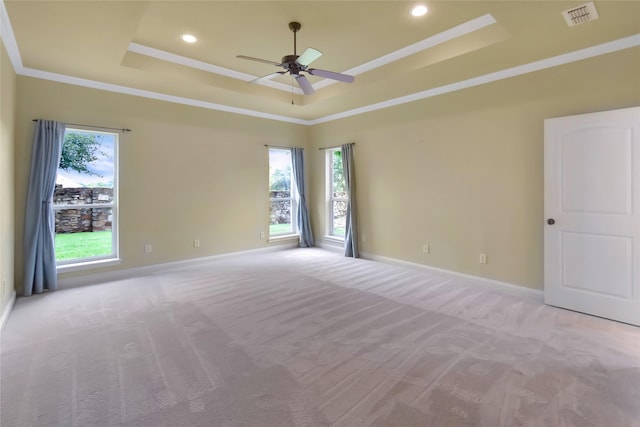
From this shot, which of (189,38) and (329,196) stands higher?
(189,38)

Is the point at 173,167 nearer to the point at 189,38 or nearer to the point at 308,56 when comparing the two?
the point at 189,38

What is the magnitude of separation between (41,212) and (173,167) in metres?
1.80

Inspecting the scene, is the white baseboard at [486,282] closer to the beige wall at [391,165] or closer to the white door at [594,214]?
the beige wall at [391,165]

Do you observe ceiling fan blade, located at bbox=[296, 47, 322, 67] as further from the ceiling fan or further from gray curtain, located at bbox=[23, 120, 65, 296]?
gray curtain, located at bbox=[23, 120, 65, 296]

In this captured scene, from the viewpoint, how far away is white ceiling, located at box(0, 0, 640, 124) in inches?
110

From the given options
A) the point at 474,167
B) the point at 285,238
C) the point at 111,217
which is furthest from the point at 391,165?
the point at 111,217

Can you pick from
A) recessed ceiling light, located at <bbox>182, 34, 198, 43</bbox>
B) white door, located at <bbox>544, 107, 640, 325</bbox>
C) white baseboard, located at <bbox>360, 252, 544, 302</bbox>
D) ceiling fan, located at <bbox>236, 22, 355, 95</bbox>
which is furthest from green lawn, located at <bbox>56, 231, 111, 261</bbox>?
white door, located at <bbox>544, 107, 640, 325</bbox>

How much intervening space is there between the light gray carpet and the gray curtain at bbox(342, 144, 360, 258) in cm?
197

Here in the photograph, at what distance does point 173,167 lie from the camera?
5156 mm

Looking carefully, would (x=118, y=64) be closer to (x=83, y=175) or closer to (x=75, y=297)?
(x=83, y=175)

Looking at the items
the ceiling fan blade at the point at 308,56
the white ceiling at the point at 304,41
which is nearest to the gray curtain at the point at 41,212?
the white ceiling at the point at 304,41

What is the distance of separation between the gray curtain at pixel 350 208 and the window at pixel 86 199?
149 inches

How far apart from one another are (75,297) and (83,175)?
5.68ft

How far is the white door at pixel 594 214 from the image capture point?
3027 mm
